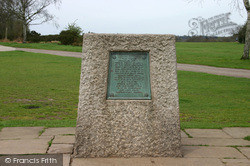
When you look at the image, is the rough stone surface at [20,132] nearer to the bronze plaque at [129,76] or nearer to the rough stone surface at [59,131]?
the rough stone surface at [59,131]

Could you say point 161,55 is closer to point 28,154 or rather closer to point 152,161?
point 152,161

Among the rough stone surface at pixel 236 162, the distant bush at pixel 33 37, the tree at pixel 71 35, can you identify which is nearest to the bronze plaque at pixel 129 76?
the rough stone surface at pixel 236 162

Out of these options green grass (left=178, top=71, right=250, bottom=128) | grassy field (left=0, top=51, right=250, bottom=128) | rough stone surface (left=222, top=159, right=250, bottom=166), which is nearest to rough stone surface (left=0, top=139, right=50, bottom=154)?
grassy field (left=0, top=51, right=250, bottom=128)

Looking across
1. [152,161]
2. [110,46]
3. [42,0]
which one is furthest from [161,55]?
[42,0]

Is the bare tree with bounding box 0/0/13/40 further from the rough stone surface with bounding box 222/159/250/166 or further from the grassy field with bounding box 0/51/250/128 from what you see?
the rough stone surface with bounding box 222/159/250/166

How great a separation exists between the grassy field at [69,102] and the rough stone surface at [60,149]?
1.13m

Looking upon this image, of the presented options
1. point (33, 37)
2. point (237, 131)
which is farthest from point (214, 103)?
point (33, 37)

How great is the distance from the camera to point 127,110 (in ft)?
11.2

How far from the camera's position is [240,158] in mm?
3377

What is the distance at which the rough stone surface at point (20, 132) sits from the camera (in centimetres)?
401

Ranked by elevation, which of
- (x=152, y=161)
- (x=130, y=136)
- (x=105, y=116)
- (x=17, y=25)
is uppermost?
(x=17, y=25)

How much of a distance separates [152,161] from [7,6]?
3433 centimetres

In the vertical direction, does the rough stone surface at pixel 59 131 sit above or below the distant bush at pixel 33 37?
below

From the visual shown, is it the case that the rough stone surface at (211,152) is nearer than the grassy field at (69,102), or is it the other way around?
the rough stone surface at (211,152)
